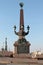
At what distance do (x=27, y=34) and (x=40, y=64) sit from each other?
4022 cm

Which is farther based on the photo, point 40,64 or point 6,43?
point 6,43

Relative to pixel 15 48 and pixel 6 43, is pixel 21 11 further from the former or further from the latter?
pixel 6 43

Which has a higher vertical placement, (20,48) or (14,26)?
(14,26)

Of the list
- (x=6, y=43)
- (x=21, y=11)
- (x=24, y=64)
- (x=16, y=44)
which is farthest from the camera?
(x=6, y=43)

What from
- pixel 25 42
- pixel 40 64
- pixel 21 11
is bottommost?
pixel 40 64

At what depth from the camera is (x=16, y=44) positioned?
48281 millimetres

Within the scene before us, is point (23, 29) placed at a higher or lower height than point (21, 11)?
lower

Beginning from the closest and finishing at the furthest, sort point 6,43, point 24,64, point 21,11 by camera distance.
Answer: point 24,64
point 21,11
point 6,43

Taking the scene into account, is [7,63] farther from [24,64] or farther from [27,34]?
[27,34]

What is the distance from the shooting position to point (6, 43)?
64.7m

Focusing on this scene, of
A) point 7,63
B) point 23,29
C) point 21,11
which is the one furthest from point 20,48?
point 7,63

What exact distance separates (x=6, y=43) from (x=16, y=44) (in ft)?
55.2

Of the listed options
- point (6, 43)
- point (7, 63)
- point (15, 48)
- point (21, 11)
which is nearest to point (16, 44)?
point (15, 48)

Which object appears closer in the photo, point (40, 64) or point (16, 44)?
point (40, 64)
